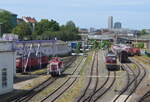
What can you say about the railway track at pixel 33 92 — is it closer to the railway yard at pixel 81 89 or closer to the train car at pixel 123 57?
the railway yard at pixel 81 89

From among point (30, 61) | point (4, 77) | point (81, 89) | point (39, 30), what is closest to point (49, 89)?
point (81, 89)

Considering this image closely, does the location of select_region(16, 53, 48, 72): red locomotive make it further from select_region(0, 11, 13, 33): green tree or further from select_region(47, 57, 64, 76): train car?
select_region(0, 11, 13, 33): green tree

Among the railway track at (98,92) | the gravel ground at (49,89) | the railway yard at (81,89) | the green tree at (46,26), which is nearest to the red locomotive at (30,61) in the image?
the railway yard at (81,89)

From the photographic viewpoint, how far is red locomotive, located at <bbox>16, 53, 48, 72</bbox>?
126 ft

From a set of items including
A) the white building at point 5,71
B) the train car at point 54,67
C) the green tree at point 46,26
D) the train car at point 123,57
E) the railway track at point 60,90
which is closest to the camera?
the railway track at point 60,90

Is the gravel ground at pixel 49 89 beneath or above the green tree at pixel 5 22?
beneath

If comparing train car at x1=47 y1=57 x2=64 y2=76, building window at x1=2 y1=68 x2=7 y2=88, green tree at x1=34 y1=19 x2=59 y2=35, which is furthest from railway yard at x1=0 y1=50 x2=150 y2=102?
green tree at x1=34 y1=19 x2=59 y2=35

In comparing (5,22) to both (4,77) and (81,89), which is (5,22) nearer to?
(81,89)

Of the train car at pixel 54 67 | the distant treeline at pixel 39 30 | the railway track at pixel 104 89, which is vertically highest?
the distant treeline at pixel 39 30

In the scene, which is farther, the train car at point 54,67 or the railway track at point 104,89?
the train car at point 54,67

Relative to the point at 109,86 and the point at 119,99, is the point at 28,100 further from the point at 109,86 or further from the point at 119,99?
the point at 109,86

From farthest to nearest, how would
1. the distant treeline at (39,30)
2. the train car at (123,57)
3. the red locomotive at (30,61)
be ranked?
1. the distant treeline at (39,30)
2. the train car at (123,57)
3. the red locomotive at (30,61)

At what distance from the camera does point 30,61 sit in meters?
41.2

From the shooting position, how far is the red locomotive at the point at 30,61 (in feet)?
126
